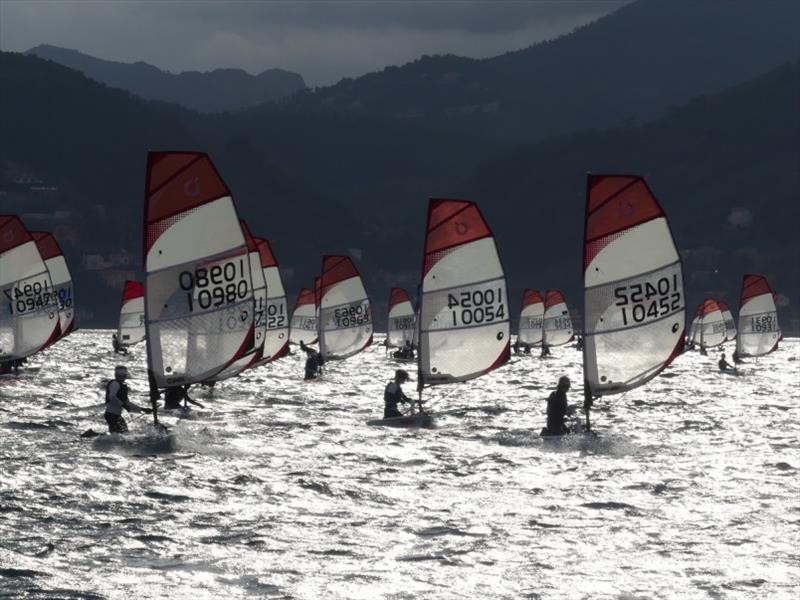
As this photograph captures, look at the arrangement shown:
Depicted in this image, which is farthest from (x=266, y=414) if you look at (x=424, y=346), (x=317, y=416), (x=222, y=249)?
(x=222, y=249)

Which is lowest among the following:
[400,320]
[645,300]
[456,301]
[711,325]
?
[645,300]

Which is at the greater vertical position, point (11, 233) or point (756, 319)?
point (11, 233)

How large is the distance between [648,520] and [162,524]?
21.1 feet

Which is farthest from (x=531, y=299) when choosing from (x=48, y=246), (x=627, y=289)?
(x=627, y=289)

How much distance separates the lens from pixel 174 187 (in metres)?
25.5

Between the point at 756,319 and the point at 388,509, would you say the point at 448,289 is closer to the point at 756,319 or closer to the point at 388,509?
the point at 388,509

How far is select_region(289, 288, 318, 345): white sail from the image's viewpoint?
2709 inches

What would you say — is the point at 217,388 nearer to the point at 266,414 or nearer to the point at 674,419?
the point at 266,414

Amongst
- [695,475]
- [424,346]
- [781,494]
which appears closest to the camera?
[781,494]

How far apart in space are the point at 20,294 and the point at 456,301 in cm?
1527

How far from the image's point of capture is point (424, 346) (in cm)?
3209

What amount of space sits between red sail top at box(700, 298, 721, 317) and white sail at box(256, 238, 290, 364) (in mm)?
46368

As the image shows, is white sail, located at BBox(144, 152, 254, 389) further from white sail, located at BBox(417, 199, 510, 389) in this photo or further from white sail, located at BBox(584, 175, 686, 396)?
white sail, located at BBox(417, 199, 510, 389)

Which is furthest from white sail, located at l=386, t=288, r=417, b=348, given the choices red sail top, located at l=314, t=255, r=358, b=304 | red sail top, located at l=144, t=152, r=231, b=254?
red sail top, located at l=144, t=152, r=231, b=254
